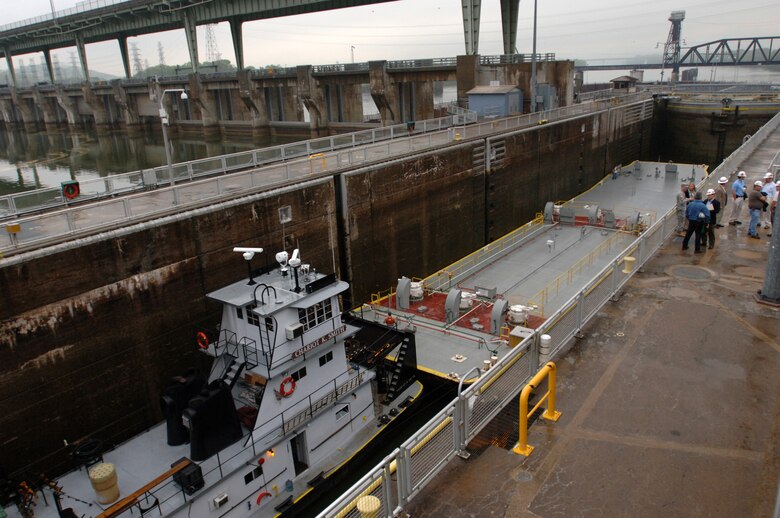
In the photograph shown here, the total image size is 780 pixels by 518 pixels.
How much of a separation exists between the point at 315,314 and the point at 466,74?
35.2 meters

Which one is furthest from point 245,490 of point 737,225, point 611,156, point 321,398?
point 611,156

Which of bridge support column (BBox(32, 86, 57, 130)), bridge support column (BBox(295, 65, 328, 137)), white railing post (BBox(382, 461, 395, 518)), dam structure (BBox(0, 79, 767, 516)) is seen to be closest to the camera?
white railing post (BBox(382, 461, 395, 518))

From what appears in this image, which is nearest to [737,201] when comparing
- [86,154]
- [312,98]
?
[312,98]

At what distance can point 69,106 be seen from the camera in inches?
3858

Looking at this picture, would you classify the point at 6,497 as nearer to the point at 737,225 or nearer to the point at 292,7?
the point at 737,225

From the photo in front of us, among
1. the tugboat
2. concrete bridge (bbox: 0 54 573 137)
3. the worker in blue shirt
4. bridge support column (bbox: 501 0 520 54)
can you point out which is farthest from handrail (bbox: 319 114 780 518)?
bridge support column (bbox: 501 0 520 54)

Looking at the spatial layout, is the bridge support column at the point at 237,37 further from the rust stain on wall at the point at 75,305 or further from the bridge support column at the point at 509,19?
the rust stain on wall at the point at 75,305

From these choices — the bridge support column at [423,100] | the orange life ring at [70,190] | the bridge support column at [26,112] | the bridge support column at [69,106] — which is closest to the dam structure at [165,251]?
the orange life ring at [70,190]

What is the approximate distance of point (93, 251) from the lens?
14.6 m

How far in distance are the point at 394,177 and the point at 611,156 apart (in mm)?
30127

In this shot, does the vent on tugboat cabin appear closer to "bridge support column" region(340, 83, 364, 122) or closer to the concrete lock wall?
the concrete lock wall

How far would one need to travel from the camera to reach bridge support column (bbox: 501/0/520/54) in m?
51.3

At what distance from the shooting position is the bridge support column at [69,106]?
320 ft

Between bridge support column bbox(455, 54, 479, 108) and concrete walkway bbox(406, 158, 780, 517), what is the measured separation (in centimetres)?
3596
